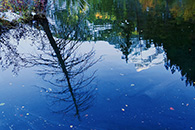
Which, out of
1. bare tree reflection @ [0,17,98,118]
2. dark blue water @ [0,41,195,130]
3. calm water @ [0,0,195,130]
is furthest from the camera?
bare tree reflection @ [0,17,98,118]

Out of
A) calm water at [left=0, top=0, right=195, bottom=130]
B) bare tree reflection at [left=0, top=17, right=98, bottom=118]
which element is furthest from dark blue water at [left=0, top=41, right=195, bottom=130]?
bare tree reflection at [left=0, top=17, right=98, bottom=118]

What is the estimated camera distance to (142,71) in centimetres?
513

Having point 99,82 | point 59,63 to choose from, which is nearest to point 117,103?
point 99,82

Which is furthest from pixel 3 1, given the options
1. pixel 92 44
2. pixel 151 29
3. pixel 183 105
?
pixel 183 105

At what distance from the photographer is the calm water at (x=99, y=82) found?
336cm

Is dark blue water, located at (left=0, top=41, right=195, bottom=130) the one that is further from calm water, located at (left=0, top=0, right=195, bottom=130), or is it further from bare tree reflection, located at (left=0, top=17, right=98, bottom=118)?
bare tree reflection, located at (left=0, top=17, right=98, bottom=118)

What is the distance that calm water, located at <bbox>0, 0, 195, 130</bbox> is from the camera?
3361 millimetres

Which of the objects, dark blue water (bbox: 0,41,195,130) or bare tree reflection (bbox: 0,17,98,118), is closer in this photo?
dark blue water (bbox: 0,41,195,130)

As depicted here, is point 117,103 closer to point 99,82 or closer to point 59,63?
point 99,82

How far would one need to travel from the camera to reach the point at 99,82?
15.7 ft

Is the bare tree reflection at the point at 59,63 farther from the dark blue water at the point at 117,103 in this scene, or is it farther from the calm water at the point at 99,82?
the dark blue water at the point at 117,103

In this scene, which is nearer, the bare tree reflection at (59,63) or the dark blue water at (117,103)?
the dark blue water at (117,103)

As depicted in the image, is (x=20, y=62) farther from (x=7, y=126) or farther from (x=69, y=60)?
(x=7, y=126)

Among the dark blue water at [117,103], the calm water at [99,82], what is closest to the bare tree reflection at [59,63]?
the calm water at [99,82]
